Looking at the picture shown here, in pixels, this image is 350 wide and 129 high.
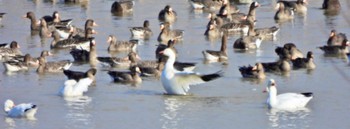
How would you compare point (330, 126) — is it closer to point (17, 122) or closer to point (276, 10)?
point (17, 122)

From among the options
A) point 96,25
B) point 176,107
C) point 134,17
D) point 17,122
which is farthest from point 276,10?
point 17,122

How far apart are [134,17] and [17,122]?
56.0ft

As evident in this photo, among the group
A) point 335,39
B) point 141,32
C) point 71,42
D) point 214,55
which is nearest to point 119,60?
point 214,55

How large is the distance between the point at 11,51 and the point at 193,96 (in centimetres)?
696

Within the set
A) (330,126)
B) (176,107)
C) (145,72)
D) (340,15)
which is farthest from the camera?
(340,15)

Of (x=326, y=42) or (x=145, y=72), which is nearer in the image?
(x=145, y=72)

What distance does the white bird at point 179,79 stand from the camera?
21938 millimetres

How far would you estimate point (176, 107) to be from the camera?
20906mm

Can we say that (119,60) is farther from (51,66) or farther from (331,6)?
(331,6)

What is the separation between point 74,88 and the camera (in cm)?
2172

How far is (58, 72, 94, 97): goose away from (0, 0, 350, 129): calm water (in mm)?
154

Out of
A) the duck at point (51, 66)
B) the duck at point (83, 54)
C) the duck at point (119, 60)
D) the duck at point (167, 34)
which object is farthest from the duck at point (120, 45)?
the duck at point (51, 66)

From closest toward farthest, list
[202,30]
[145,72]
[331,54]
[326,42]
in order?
[145,72] → [331,54] → [326,42] → [202,30]

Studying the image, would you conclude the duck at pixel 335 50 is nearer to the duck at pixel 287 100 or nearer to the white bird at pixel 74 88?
the duck at pixel 287 100
